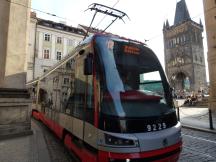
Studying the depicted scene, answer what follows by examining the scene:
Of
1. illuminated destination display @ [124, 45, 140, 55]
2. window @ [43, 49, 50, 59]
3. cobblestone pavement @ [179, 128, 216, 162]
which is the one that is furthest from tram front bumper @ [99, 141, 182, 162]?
window @ [43, 49, 50, 59]

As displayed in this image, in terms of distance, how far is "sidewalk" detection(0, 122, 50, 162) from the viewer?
19.8ft

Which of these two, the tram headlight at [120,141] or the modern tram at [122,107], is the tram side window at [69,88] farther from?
the tram headlight at [120,141]

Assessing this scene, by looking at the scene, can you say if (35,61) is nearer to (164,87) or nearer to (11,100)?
(11,100)

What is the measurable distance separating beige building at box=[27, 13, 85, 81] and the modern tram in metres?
32.6

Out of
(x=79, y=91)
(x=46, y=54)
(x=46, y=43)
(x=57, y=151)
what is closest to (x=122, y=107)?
(x=79, y=91)

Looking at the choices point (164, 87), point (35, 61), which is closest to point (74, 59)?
point (164, 87)

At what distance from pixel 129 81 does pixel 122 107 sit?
0.67 m

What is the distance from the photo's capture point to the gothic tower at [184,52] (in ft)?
254

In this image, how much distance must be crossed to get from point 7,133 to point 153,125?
6592 millimetres

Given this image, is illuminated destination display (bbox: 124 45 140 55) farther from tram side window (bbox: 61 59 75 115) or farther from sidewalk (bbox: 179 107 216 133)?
sidewalk (bbox: 179 107 216 133)

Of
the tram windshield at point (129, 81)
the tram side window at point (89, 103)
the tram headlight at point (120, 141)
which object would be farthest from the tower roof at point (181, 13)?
the tram headlight at point (120, 141)

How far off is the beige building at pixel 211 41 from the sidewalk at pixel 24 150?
15486mm

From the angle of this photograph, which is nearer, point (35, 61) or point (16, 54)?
Answer: point (16, 54)

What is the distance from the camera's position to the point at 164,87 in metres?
5.09
